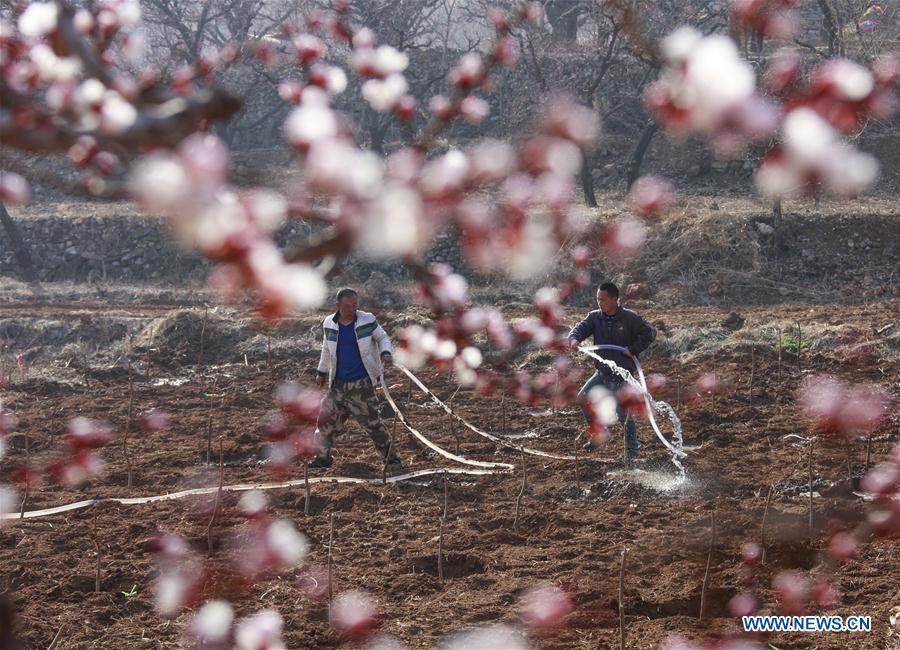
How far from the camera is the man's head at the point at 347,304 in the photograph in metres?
8.15

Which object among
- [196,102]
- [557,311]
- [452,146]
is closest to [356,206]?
[196,102]

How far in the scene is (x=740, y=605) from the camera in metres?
5.58

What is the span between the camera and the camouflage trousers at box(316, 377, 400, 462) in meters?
8.48

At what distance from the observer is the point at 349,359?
8.40 metres

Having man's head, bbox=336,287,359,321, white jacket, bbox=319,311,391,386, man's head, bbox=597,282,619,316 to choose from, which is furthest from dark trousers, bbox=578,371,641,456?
man's head, bbox=336,287,359,321

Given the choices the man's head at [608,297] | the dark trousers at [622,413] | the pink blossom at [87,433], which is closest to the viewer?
the man's head at [608,297]

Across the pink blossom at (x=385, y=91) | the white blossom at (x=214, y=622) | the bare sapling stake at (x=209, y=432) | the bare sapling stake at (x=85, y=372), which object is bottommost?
the white blossom at (x=214, y=622)

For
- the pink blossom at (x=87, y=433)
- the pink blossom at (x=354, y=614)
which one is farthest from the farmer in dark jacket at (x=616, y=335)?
the pink blossom at (x=87, y=433)

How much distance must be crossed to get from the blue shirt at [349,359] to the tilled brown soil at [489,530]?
82 centimetres

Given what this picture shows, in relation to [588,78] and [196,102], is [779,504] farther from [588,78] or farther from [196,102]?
[588,78]

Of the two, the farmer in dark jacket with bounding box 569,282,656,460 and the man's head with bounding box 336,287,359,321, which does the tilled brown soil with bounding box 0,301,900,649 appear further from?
the man's head with bounding box 336,287,359,321

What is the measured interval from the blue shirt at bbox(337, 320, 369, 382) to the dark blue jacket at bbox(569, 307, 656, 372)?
1633mm

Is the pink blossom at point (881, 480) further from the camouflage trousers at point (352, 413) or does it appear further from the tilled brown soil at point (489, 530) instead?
the camouflage trousers at point (352, 413)

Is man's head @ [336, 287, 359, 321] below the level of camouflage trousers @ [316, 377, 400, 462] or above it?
above
